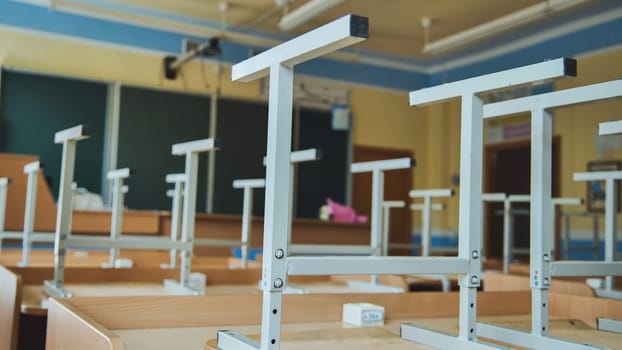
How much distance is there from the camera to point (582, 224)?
6.62 metres

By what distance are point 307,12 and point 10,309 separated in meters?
4.27

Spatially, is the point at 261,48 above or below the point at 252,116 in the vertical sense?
above

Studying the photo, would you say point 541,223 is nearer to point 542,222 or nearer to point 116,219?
point 542,222

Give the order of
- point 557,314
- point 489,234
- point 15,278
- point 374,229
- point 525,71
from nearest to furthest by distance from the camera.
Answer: point 525,71 → point 15,278 → point 557,314 → point 374,229 → point 489,234

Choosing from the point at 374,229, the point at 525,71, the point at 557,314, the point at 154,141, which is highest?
the point at 154,141

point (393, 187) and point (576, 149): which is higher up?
point (576, 149)

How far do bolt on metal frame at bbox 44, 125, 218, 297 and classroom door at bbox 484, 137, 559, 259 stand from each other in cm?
506

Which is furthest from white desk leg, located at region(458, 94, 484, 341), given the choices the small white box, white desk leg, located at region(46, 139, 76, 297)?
white desk leg, located at region(46, 139, 76, 297)

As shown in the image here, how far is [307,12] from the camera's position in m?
5.73

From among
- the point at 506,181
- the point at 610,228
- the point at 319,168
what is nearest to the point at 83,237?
the point at 610,228

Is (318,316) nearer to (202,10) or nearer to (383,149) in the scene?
(202,10)

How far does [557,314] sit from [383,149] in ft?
20.2

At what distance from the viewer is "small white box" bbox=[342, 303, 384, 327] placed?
1.93 metres

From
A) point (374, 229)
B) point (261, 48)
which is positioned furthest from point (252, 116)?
point (374, 229)
